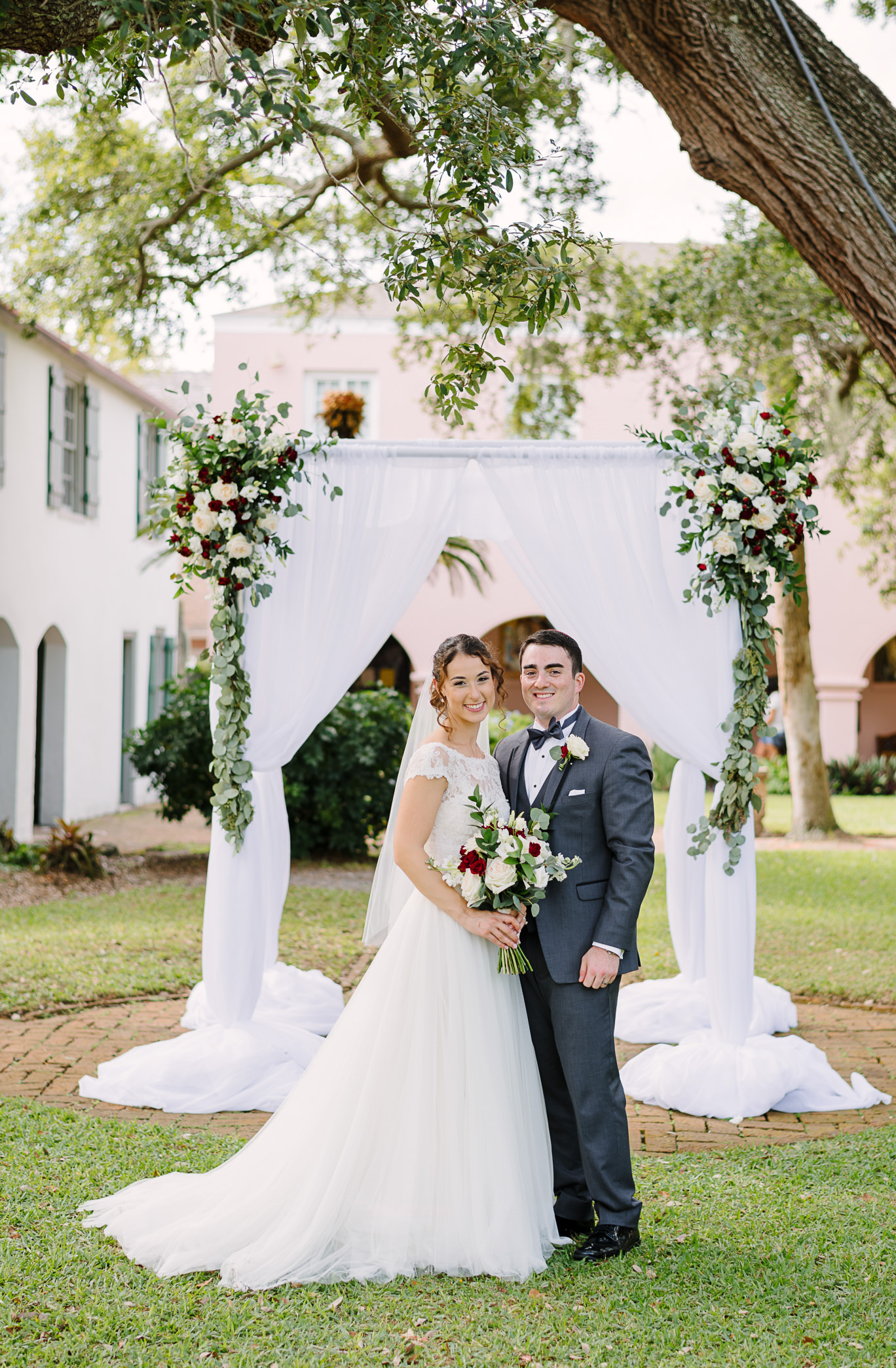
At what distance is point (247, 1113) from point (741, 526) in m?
3.47

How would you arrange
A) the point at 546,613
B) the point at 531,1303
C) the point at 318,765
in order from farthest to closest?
the point at 318,765 < the point at 546,613 < the point at 531,1303

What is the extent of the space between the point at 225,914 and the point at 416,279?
3.17 metres

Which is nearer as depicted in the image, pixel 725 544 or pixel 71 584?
pixel 725 544

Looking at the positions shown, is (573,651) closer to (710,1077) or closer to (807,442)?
(807,442)

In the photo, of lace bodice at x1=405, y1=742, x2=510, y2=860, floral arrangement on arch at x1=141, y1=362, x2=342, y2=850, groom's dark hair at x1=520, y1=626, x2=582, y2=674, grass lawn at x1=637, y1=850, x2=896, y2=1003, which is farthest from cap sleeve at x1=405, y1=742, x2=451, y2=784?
grass lawn at x1=637, y1=850, x2=896, y2=1003

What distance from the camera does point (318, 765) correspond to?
1192 centimetres

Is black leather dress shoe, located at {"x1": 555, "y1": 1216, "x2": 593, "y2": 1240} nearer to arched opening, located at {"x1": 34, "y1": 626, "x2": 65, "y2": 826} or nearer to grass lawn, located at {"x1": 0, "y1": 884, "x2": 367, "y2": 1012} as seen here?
grass lawn, located at {"x1": 0, "y1": 884, "x2": 367, "y2": 1012}

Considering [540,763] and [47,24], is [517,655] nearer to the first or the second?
[540,763]

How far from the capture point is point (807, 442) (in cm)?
551

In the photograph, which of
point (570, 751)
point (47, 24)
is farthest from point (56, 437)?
point (570, 751)

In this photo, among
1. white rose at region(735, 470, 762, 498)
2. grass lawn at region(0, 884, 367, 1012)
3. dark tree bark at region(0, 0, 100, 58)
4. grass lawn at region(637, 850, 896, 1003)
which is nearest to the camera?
dark tree bark at region(0, 0, 100, 58)

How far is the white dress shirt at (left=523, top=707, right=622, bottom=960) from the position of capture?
4004mm

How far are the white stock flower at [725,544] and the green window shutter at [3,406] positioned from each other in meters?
9.49

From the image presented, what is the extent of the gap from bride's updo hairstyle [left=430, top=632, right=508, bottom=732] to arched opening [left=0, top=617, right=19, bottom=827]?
10.2 metres
